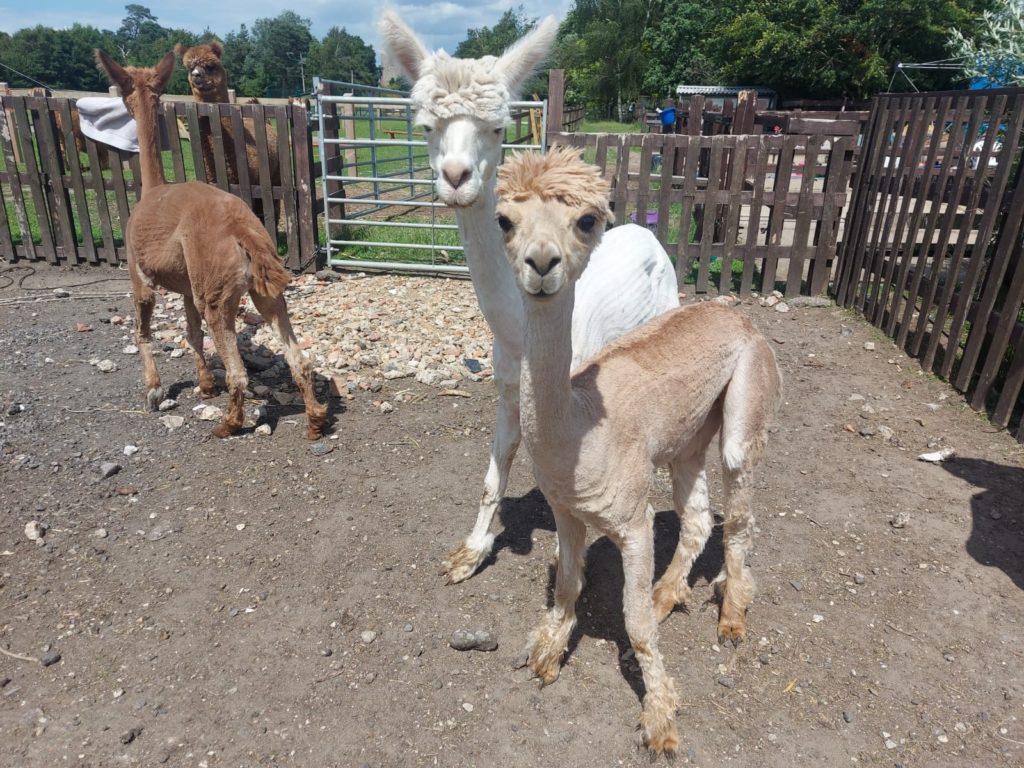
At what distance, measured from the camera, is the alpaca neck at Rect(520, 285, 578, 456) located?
6.15ft

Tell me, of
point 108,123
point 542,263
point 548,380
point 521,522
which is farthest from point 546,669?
point 108,123

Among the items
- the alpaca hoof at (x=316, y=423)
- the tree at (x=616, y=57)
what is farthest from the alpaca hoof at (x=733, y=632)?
the tree at (x=616, y=57)

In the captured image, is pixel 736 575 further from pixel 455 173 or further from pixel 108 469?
pixel 108 469

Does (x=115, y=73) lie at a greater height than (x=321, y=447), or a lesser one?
greater

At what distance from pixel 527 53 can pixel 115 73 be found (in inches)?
161

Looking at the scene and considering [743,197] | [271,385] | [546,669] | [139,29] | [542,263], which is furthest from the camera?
[139,29]

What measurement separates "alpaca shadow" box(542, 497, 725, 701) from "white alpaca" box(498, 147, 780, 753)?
0.23 metres

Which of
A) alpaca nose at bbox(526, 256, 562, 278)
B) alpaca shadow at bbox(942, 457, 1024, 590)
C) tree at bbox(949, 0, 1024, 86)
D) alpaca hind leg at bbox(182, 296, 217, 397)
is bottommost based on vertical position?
alpaca shadow at bbox(942, 457, 1024, 590)

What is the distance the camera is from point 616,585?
351 centimetres

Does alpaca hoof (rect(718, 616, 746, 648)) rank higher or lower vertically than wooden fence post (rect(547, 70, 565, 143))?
lower

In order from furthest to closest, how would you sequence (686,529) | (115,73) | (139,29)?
(139,29) → (115,73) → (686,529)

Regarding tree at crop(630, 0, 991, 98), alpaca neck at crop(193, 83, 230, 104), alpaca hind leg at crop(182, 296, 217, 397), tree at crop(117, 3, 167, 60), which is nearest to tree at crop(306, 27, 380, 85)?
tree at crop(117, 3, 167, 60)

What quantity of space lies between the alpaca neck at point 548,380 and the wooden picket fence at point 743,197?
6.19 m

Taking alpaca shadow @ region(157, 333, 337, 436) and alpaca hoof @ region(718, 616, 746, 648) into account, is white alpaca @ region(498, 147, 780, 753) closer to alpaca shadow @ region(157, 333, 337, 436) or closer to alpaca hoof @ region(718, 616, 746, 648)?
alpaca hoof @ region(718, 616, 746, 648)
